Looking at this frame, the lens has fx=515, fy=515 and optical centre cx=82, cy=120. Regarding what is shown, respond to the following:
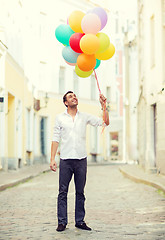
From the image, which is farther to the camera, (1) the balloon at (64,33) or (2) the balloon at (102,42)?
(1) the balloon at (64,33)

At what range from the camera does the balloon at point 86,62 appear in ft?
22.5

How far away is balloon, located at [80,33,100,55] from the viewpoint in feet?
21.8

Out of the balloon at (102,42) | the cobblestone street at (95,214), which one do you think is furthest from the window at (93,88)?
the balloon at (102,42)

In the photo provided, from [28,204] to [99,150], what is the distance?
23635 millimetres

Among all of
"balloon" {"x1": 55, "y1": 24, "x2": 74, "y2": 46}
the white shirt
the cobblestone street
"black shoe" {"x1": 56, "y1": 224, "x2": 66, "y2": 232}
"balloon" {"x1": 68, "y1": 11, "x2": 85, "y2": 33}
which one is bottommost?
the cobblestone street

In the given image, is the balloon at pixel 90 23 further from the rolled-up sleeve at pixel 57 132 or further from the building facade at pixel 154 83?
the building facade at pixel 154 83

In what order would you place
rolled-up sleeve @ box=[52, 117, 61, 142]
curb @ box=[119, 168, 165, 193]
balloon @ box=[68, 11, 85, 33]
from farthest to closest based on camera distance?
curb @ box=[119, 168, 165, 193]
balloon @ box=[68, 11, 85, 33]
rolled-up sleeve @ box=[52, 117, 61, 142]

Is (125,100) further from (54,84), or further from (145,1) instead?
(145,1)

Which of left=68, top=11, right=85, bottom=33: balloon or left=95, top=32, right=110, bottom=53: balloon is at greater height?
left=68, top=11, right=85, bottom=33: balloon

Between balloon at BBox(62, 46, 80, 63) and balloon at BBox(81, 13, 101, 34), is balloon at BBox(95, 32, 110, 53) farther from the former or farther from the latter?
balloon at BBox(62, 46, 80, 63)

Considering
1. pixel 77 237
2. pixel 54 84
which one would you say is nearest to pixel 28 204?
pixel 77 237

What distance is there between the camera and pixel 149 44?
18.5 m

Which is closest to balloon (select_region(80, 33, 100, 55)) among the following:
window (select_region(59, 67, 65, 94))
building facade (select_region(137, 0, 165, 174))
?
building facade (select_region(137, 0, 165, 174))

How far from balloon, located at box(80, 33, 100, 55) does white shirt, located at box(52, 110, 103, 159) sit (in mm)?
853
